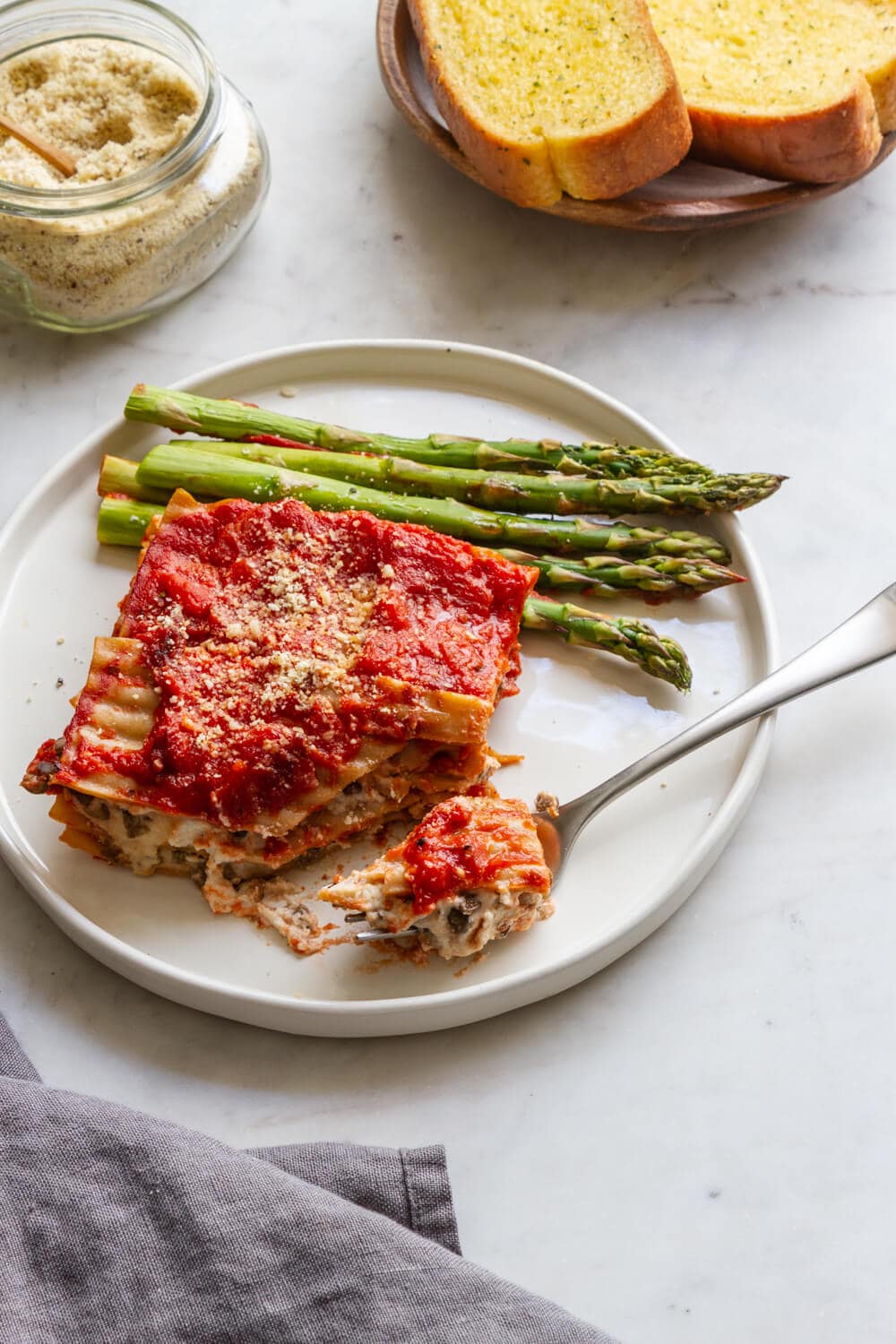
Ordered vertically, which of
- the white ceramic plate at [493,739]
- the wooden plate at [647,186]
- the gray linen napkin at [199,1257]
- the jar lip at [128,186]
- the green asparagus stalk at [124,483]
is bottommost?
the gray linen napkin at [199,1257]

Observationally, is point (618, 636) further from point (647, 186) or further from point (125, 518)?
point (647, 186)

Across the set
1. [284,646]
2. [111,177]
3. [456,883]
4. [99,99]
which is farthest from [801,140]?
[456,883]

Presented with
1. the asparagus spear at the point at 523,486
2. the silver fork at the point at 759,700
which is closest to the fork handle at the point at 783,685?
the silver fork at the point at 759,700

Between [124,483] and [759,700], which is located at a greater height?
[124,483]

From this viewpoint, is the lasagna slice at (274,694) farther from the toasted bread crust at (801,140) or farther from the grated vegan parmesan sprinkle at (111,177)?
the toasted bread crust at (801,140)

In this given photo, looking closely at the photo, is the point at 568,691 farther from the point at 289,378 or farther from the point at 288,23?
the point at 288,23

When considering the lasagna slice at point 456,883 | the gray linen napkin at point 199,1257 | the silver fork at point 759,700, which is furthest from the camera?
the silver fork at point 759,700

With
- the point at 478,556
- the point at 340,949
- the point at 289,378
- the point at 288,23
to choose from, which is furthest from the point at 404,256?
the point at 340,949
